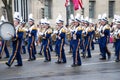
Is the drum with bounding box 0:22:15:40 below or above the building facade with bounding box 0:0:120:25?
below

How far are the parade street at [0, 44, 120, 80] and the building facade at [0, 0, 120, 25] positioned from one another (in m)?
16.3

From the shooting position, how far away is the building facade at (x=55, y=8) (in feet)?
122

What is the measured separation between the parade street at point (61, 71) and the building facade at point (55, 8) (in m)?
16.3

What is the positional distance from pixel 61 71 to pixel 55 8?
75.6 feet

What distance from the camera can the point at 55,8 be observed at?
39.8m

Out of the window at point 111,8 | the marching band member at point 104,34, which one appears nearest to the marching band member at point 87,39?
the marching band member at point 104,34

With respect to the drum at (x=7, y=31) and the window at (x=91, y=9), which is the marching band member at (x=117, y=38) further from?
the window at (x=91, y=9)

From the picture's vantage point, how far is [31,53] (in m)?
20.5

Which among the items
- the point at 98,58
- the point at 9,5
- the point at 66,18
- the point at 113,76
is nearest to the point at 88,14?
the point at 66,18

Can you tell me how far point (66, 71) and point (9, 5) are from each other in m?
13.8

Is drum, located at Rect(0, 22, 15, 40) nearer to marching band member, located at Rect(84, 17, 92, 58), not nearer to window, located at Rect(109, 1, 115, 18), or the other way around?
marching band member, located at Rect(84, 17, 92, 58)

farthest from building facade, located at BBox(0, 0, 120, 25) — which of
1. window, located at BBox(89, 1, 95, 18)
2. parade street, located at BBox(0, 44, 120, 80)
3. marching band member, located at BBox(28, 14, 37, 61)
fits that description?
parade street, located at BBox(0, 44, 120, 80)

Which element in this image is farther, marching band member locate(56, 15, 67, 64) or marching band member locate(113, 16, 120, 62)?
marching band member locate(113, 16, 120, 62)

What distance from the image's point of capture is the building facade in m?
37.3
